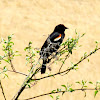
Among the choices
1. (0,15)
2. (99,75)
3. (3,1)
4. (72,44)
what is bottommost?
(99,75)

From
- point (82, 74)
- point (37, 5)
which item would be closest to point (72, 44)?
point (82, 74)

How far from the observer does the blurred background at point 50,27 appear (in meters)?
4.95

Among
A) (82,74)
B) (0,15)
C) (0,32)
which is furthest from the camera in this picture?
(0,15)

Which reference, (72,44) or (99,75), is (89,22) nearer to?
(99,75)

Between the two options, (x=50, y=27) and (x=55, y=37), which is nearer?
(x=55, y=37)

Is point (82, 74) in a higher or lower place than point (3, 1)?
lower

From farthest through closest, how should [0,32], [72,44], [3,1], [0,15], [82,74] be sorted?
[3,1] → [0,15] → [0,32] → [82,74] → [72,44]

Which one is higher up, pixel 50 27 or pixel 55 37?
pixel 50 27

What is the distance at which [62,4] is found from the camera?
23.5 feet

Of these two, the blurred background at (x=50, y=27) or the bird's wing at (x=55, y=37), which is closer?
the bird's wing at (x=55, y=37)

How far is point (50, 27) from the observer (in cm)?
634

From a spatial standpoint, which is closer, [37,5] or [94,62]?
[94,62]

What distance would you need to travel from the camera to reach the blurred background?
195 inches

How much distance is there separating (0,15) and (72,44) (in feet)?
14.8
